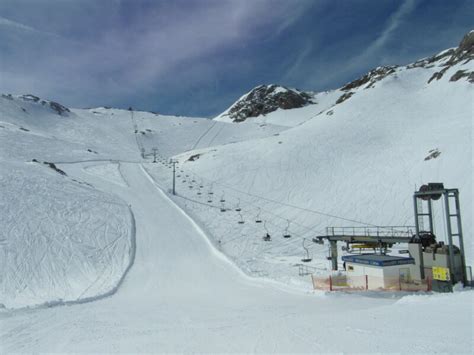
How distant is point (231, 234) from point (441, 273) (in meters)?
20.6

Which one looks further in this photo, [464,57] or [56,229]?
[464,57]

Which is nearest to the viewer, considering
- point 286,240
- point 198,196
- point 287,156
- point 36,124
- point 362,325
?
point 362,325

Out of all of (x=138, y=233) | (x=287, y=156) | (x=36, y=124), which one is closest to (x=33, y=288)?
(x=138, y=233)

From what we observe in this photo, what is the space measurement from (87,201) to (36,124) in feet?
286

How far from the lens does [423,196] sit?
1028 inches

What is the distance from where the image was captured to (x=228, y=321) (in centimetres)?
1389

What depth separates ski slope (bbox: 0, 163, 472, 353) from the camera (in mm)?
10422

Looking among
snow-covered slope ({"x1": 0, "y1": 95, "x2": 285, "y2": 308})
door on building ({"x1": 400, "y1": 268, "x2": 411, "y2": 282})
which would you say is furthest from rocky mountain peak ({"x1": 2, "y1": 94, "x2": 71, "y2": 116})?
door on building ({"x1": 400, "y1": 268, "x2": 411, "y2": 282})

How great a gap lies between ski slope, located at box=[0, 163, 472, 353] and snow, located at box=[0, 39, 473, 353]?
84mm

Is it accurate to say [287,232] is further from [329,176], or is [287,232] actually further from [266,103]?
[266,103]

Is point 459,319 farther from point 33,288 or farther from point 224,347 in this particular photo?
point 33,288

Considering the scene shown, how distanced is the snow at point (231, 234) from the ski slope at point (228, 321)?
0.27 feet

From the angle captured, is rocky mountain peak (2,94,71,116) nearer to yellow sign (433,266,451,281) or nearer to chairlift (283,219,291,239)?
chairlift (283,219,291,239)

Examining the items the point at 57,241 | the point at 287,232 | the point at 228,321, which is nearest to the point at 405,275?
the point at 228,321
